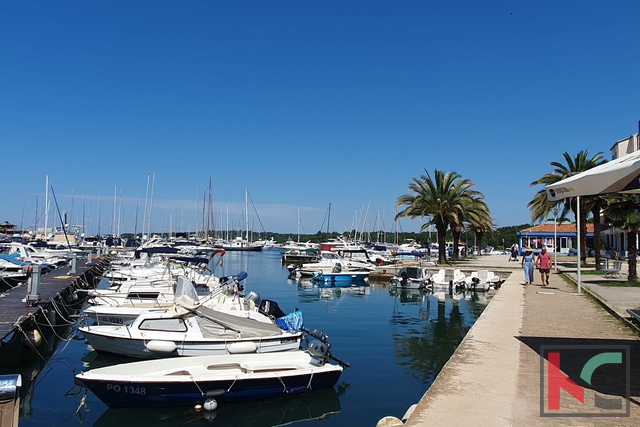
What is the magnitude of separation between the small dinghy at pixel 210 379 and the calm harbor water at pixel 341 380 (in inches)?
12.5

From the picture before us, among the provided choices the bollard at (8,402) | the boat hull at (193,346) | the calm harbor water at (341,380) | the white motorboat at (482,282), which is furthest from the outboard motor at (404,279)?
the bollard at (8,402)

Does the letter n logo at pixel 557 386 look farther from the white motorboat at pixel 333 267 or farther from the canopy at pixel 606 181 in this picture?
the white motorboat at pixel 333 267

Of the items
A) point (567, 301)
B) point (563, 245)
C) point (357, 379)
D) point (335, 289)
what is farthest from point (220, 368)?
point (563, 245)

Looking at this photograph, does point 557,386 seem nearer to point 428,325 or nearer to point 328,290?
point 428,325

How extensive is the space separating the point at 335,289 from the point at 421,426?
1215 inches

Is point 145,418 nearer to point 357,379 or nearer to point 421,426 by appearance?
point 357,379

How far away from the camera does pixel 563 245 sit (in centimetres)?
6875

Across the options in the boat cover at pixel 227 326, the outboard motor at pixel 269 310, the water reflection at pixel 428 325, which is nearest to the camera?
the boat cover at pixel 227 326

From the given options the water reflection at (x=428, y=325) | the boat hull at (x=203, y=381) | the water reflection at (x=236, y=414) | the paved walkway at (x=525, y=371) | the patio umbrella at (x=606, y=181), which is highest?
the patio umbrella at (x=606, y=181)

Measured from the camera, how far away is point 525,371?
8.96m

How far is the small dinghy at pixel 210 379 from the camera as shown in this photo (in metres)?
10.1

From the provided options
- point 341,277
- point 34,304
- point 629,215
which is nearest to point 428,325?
point 629,215

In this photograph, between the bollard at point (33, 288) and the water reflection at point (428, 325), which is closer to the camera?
the water reflection at point (428, 325)

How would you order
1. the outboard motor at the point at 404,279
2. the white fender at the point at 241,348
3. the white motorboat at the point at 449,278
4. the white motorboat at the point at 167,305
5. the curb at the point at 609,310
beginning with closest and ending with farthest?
the curb at the point at 609,310 → the white fender at the point at 241,348 → the white motorboat at the point at 167,305 → the white motorboat at the point at 449,278 → the outboard motor at the point at 404,279
